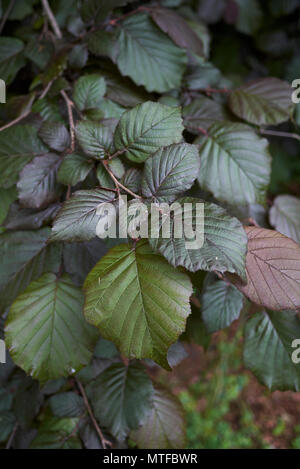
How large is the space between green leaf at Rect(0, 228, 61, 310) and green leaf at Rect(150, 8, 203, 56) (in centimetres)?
54

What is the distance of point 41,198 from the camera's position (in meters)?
0.71

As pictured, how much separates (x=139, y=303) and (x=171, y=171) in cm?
21

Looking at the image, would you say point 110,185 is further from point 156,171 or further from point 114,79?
point 114,79

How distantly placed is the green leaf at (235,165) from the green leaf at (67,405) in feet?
1.95

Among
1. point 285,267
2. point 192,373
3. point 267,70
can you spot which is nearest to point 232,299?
point 285,267

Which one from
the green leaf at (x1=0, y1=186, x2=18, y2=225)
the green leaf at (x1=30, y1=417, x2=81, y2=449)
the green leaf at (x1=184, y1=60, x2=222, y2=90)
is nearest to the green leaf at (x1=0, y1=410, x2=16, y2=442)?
the green leaf at (x1=30, y1=417, x2=81, y2=449)

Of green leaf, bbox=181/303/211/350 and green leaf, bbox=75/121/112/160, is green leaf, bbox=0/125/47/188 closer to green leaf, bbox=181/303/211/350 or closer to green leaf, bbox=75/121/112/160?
green leaf, bbox=75/121/112/160

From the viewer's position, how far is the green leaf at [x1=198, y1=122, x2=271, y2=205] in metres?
0.77

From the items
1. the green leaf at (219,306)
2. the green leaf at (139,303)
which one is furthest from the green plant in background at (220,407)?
the green leaf at (139,303)

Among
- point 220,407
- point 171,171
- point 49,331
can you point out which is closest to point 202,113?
point 171,171

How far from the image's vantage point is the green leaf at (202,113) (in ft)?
2.83

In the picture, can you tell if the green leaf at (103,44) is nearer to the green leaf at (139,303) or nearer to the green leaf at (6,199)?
the green leaf at (6,199)

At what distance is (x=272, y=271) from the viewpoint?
578 millimetres

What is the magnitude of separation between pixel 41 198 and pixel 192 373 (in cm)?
165
